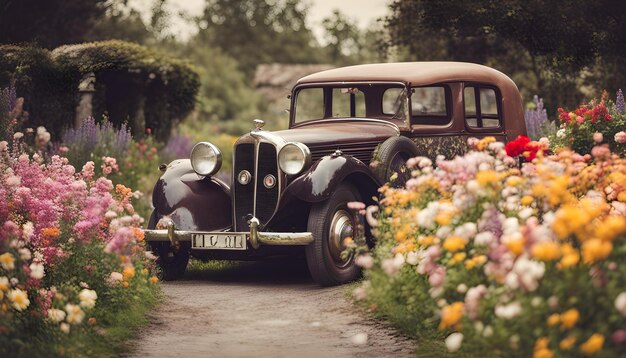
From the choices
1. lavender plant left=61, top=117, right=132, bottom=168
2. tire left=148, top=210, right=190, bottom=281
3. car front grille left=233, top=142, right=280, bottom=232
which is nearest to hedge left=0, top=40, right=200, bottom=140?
lavender plant left=61, top=117, right=132, bottom=168

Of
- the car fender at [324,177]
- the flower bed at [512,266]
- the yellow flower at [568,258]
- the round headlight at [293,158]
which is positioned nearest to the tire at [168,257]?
the round headlight at [293,158]

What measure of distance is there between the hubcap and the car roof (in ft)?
6.03

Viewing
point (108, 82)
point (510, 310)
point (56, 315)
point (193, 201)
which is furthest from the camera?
point (108, 82)

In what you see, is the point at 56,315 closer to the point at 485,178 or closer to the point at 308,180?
the point at 485,178

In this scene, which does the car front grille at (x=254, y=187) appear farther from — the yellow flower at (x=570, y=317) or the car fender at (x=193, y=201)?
the yellow flower at (x=570, y=317)

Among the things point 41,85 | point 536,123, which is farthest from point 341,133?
point 41,85

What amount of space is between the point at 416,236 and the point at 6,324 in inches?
118

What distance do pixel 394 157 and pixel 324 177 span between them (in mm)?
1012

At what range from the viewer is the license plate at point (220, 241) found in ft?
26.1

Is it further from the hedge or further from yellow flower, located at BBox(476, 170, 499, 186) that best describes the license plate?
the hedge

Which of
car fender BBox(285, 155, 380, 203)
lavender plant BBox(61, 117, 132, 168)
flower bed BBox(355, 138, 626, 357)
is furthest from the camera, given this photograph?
lavender plant BBox(61, 117, 132, 168)

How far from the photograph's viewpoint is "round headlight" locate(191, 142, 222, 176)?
340 inches

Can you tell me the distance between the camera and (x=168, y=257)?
877 centimetres

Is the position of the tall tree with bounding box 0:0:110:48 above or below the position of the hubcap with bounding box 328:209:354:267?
above
